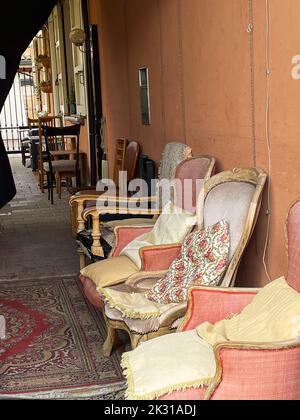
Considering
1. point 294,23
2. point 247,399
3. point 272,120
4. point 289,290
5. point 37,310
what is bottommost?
point 37,310

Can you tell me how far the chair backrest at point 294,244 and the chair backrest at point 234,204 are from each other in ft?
1.71

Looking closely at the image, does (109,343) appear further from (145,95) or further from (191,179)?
(145,95)

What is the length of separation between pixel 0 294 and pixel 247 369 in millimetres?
2776

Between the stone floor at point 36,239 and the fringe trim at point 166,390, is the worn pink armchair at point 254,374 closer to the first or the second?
the fringe trim at point 166,390

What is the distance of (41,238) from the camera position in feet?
19.8

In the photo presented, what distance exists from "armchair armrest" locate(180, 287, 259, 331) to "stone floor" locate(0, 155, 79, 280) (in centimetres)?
246

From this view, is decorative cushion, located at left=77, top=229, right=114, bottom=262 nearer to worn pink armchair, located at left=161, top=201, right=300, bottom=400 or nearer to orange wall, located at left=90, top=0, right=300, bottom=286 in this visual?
orange wall, located at left=90, top=0, right=300, bottom=286

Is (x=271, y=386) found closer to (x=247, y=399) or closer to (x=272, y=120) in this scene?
(x=247, y=399)

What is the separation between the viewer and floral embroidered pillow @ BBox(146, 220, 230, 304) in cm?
274

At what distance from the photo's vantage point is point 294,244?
2248mm

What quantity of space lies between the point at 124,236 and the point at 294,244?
164 centimetres

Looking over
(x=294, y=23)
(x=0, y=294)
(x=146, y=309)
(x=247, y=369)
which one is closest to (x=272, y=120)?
(x=294, y=23)

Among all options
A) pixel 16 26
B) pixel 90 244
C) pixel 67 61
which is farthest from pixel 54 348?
pixel 67 61

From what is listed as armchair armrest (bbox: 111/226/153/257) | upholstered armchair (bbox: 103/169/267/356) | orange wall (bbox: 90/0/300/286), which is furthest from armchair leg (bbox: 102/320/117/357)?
orange wall (bbox: 90/0/300/286)
